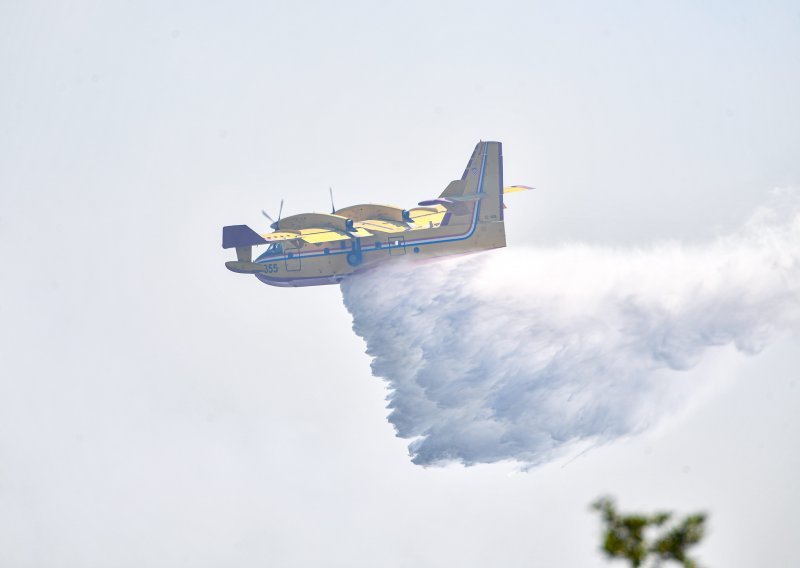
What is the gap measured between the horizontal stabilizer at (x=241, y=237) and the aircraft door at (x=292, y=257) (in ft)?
4.09

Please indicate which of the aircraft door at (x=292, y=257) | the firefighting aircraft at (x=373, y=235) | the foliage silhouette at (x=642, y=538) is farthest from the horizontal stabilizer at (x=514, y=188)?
the foliage silhouette at (x=642, y=538)

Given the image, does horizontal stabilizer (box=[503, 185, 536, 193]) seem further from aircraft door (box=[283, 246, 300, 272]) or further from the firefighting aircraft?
aircraft door (box=[283, 246, 300, 272])

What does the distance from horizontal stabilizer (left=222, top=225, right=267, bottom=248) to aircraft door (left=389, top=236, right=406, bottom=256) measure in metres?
5.13

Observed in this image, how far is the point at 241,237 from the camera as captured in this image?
171ft

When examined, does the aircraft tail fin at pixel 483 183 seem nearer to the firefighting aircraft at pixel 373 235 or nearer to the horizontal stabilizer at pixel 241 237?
the firefighting aircraft at pixel 373 235

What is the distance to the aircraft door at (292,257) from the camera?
52.6 m

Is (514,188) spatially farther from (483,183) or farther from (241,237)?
(241,237)

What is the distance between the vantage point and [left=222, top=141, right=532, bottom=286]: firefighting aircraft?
52625mm

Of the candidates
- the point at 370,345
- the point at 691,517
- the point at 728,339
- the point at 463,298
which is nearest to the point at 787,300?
the point at 728,339

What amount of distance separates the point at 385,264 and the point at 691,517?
1471 inches

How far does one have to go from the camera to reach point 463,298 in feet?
165

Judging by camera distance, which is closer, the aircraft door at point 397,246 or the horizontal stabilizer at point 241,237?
the horizontal stabilizer at point 241,237

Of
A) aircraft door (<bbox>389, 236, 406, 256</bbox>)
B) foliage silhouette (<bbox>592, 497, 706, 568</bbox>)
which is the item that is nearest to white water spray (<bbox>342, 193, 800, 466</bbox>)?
aircraft door (<bbox>389, 236, 406, 256</bbox>)

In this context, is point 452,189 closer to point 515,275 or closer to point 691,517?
point 515,275
